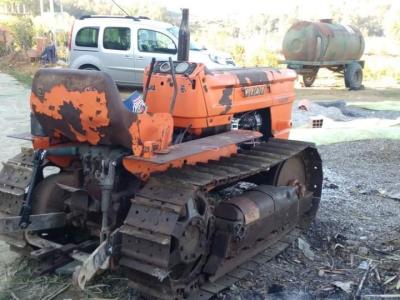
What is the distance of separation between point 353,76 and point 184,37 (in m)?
15.0

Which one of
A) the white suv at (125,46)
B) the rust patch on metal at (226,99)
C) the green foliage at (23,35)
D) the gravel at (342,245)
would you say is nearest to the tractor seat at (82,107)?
the rust patch on metal at (226,99)

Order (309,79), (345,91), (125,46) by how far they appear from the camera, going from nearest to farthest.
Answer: (125,46), (345,91), (309,79)

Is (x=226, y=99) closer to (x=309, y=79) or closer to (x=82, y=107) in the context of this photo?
(x=82, y=107)

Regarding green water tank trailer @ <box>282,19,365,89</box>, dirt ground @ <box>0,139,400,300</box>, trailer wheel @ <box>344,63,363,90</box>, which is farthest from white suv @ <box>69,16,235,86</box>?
dirt ground @ <box>0,139,400,300</box>

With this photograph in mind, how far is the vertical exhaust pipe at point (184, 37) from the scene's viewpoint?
4605 millimetres

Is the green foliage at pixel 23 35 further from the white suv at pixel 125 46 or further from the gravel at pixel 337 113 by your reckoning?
the gravel at pixel 337 113

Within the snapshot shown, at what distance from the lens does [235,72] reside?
496 centimetres

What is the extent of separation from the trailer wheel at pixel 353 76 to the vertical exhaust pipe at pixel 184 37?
578 inches

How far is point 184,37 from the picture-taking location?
4.61 metres

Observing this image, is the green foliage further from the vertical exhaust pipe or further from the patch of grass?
the vertical exhaust pipe

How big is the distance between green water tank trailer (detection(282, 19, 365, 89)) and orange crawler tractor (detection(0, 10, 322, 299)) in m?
13.2

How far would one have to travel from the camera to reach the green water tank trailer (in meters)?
17.8

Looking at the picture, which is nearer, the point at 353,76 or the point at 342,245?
the point at 342,245

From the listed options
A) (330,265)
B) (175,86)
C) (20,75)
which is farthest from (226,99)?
(20,75)
